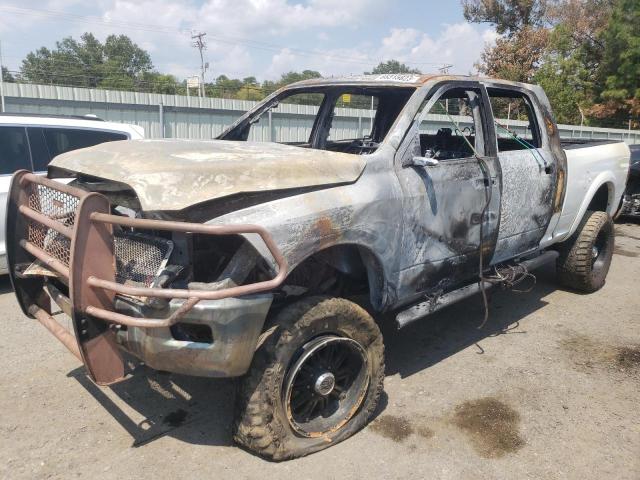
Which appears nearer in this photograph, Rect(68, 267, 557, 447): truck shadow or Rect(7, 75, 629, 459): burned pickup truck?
Rect(7, 75, 629, 459): burned pickup truck

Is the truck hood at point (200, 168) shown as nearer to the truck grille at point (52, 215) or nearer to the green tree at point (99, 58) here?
the truck grille at point (52, 215)

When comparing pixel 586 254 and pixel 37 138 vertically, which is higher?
pixel 37 138

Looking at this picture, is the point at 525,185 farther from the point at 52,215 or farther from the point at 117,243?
the point at 52,215

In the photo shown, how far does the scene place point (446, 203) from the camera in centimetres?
364

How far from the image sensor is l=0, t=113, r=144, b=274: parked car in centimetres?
542

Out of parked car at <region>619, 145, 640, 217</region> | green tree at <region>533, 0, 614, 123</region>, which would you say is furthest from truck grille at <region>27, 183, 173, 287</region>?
green tree at <region>533, 0, 614, 123</region>

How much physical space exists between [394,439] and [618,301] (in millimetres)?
3702

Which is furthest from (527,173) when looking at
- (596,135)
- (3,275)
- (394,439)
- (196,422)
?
(596,135)

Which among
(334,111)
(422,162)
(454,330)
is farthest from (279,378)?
(334,111)

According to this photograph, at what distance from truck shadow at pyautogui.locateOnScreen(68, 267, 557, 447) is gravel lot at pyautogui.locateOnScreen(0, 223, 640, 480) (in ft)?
0.04

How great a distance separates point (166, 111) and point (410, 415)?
9852mm

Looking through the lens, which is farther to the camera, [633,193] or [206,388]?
[633,193]

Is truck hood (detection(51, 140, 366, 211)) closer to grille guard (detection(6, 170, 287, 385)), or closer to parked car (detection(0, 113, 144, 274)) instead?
grille guard (detection(6, 170, 287, 385))

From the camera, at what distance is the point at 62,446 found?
9.91 ft
